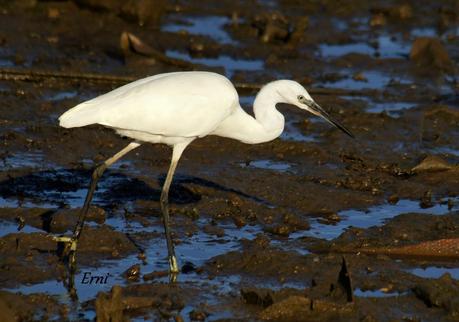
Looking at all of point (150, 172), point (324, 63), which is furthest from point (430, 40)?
point (150, 172)

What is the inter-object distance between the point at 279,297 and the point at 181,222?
197 cm

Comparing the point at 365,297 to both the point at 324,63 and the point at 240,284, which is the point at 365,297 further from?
the point at 324,63

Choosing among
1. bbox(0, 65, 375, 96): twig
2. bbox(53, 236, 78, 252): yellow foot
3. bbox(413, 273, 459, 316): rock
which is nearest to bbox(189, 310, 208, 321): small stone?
bbox(53, 236, 78, 252): yellow foot

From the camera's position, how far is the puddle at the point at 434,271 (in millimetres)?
8180

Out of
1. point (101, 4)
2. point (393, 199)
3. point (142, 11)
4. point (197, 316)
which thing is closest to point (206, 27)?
point (142, 11)

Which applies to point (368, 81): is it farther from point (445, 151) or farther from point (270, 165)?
point (270, 165)

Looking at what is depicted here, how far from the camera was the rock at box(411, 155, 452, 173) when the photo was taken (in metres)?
10.5

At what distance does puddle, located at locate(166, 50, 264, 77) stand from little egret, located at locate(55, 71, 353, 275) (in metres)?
5.04

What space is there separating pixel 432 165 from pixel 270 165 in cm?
154

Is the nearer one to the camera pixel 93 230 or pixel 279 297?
pixel 279 297

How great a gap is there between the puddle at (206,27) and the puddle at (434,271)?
744 centimetres

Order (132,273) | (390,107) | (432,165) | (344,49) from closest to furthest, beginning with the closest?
(132,273), (432,165), (390,107), (344,49)

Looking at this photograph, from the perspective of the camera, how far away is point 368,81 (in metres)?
13.9

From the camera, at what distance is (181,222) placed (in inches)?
359
